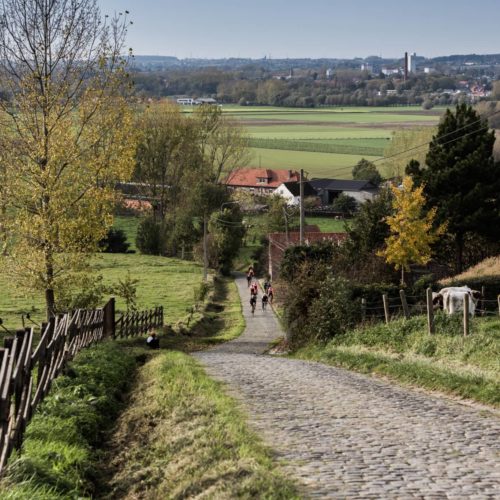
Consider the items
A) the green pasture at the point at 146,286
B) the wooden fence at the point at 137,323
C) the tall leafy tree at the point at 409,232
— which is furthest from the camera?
the green pasture at the point at 146,286

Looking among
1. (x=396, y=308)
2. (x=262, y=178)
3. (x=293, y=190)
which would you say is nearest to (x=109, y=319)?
(x=396, y=308)

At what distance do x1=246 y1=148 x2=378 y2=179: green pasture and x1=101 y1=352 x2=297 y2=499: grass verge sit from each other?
114 metres

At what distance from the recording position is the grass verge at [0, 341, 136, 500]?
844 cm

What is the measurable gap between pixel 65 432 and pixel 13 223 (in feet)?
49.2

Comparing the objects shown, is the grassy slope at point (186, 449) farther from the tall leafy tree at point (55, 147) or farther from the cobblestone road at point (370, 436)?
the tall leafy tree at point (55, 147)

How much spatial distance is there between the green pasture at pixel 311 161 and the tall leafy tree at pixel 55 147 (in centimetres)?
10130

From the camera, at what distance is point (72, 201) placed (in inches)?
981

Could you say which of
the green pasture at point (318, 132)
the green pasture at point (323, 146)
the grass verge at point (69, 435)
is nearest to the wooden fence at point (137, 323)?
the grass verge at point (69, 435)

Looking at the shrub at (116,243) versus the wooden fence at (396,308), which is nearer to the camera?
the wooden fence at (396,308)

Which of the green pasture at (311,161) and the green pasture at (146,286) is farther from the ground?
the green pasture at (311,161)

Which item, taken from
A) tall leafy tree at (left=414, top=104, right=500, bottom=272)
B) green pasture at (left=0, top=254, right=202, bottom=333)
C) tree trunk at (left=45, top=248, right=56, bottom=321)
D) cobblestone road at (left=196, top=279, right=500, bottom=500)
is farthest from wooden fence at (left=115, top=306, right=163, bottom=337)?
tall leafy tree at (left=414, top=104, right=500, bottom=272)

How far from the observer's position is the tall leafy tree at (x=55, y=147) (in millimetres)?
24500

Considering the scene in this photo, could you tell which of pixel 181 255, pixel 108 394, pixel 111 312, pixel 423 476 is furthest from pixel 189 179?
pixel 423 476

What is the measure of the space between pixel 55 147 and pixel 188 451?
1576 cm
